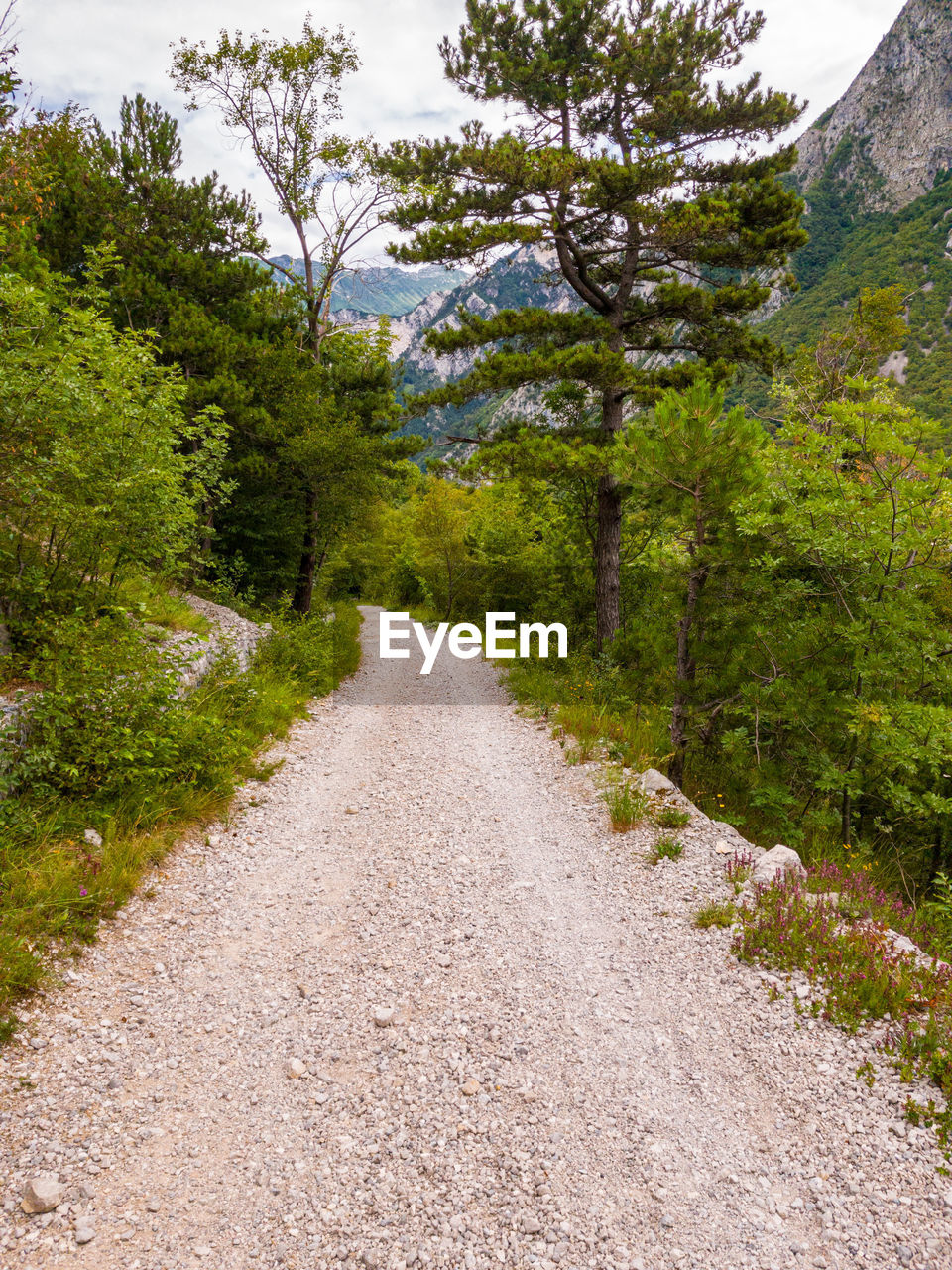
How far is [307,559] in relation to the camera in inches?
706

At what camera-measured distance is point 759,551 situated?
24.5ft

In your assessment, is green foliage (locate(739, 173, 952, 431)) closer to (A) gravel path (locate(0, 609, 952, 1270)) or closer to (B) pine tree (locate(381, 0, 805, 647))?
(B) pine tree (locate(381, 0, 805, 647))

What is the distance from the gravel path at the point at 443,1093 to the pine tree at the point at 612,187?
962cm

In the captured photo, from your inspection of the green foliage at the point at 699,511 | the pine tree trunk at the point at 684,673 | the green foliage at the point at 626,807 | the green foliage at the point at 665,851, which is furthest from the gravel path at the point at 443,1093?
the green foliage at the point at 699,511

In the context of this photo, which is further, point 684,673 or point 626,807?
point 684,673

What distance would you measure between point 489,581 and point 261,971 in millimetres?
22246

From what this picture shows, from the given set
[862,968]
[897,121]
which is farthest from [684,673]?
[897,121]

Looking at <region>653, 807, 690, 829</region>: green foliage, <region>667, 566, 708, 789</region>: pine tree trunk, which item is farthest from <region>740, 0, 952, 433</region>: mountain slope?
<region>653, 807, 690, 829</region>: green foliage

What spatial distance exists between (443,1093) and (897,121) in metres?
175

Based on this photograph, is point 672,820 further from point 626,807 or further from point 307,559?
point 307,559

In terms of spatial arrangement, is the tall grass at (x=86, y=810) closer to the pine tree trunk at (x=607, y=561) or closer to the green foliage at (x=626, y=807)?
the green foliage at (x=626, y=807)

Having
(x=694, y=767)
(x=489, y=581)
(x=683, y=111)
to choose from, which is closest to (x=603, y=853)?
A: (x=694, y=767)

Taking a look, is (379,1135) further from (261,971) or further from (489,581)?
(489,581)

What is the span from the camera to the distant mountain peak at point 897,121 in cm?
10506
